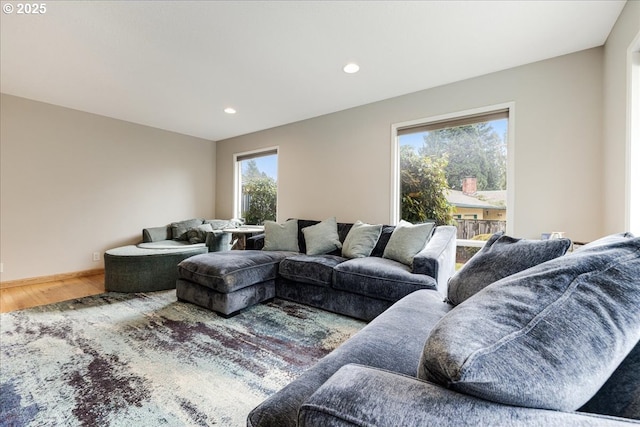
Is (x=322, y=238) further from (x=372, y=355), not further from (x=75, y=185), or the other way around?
(x=75, y=185)

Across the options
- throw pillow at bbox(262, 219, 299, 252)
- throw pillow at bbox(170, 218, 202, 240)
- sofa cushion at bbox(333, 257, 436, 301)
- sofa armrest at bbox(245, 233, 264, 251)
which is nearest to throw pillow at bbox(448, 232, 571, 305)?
sofa cushion at bbox(333, 257, 436, 301)

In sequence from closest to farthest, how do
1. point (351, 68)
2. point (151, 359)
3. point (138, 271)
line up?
point (151, 359), point (351, 68), point (138, 271)

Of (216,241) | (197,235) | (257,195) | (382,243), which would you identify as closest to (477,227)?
(382,243)

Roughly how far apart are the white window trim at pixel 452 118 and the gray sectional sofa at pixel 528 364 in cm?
246

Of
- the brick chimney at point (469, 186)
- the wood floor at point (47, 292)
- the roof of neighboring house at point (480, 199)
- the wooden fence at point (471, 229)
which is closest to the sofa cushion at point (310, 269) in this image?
the wooden fence at point (471, 229)

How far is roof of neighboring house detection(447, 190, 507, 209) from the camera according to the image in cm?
290

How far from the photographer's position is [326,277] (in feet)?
8.75

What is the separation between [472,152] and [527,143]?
0.50m

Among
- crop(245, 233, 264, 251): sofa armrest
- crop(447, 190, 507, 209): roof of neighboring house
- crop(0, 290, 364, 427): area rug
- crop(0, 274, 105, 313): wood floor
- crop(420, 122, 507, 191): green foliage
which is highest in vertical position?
crop(420, 122, 507, 191): green foliage

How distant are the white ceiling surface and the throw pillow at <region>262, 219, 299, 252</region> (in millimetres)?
1714

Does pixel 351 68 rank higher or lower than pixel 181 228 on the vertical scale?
higher

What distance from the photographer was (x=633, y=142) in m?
1.88

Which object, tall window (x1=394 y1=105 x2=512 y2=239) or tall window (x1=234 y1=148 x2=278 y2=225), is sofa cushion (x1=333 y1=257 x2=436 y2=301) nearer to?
tall window (x1=394 y1=105 x2=512 y2=239)

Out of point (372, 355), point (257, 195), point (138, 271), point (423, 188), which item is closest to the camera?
point (372, 355)
